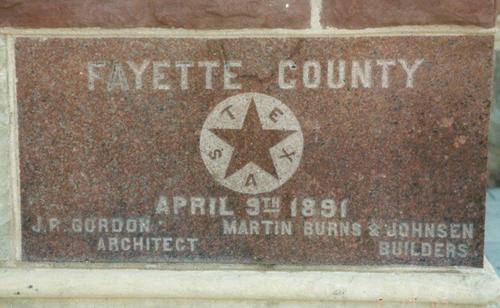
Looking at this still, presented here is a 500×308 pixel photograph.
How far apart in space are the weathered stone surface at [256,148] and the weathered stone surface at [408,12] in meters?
0.05

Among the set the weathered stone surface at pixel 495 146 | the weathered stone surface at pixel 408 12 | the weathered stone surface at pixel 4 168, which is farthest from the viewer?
the weathered stone surface at pixel 495 146

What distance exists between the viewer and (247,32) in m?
2.13

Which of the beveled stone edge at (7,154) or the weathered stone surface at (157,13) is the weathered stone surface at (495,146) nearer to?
the weathered stone surface at (157,13)

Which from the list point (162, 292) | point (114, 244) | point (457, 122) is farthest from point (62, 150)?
point (457, 122)

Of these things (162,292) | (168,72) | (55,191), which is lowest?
(162,292)

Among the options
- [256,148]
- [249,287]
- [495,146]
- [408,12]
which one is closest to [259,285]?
[249,287]

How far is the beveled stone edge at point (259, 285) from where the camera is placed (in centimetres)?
214

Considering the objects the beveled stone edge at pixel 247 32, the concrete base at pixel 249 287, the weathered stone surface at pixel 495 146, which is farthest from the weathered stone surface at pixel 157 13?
the weathered stone surface at pixel 495 146

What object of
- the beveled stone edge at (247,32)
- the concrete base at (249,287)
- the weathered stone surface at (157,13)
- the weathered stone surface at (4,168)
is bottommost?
the concrete base at (249,287)

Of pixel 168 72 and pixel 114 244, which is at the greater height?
pixel 168 72

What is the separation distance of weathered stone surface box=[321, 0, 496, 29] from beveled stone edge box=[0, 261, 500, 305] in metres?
0.66

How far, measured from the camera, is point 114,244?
7.28 feet

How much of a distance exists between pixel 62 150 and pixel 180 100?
0.36 metres

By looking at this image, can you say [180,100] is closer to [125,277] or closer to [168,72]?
[168,72]
